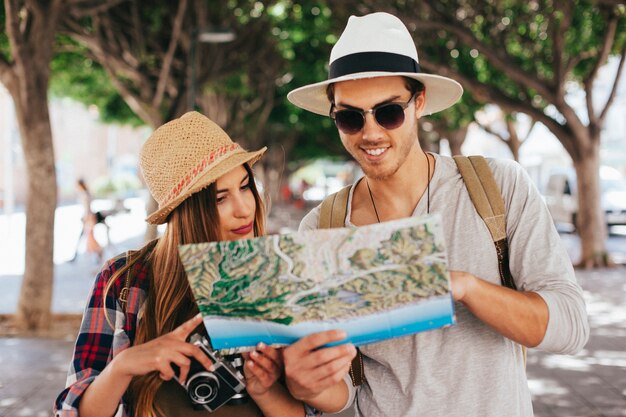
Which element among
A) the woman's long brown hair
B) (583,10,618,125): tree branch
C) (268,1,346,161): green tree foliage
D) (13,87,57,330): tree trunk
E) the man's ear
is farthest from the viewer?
(268,1,346,161): green tree foliage

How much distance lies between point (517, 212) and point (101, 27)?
13.3 meters

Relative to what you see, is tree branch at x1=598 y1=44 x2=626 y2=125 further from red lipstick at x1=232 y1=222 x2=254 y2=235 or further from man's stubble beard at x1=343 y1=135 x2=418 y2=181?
red lipstick at x1=232 y1=222 x2=254 y2=235

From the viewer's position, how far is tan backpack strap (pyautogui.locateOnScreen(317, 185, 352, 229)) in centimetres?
236

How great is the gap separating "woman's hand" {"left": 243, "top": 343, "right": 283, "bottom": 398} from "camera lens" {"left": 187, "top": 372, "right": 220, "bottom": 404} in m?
0.10

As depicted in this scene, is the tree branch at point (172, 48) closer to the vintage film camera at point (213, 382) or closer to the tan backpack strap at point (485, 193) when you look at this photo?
the tan backpack strap at point (485, 193)

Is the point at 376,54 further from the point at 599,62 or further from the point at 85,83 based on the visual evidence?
the point at 85,83

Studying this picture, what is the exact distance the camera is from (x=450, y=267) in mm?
2104

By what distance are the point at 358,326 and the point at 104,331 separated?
88 centimetres

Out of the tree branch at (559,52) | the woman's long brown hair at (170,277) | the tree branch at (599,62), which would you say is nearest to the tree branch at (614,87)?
the tree branch at (599,62)

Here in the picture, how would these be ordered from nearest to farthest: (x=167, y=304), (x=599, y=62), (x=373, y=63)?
1. (x=167, y=304)
2. (x=373, y=63)
3. (x=599, y=62)

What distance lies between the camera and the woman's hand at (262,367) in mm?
1804

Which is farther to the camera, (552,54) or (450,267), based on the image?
(552,54)

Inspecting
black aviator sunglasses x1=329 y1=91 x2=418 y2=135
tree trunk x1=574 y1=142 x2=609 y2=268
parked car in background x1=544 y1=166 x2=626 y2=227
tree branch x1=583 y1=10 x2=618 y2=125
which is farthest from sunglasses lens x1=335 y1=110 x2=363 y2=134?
parked car in background x1=544 y1=166 x2=626 y2=227

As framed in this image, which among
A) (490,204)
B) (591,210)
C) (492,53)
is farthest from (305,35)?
(490,204)
